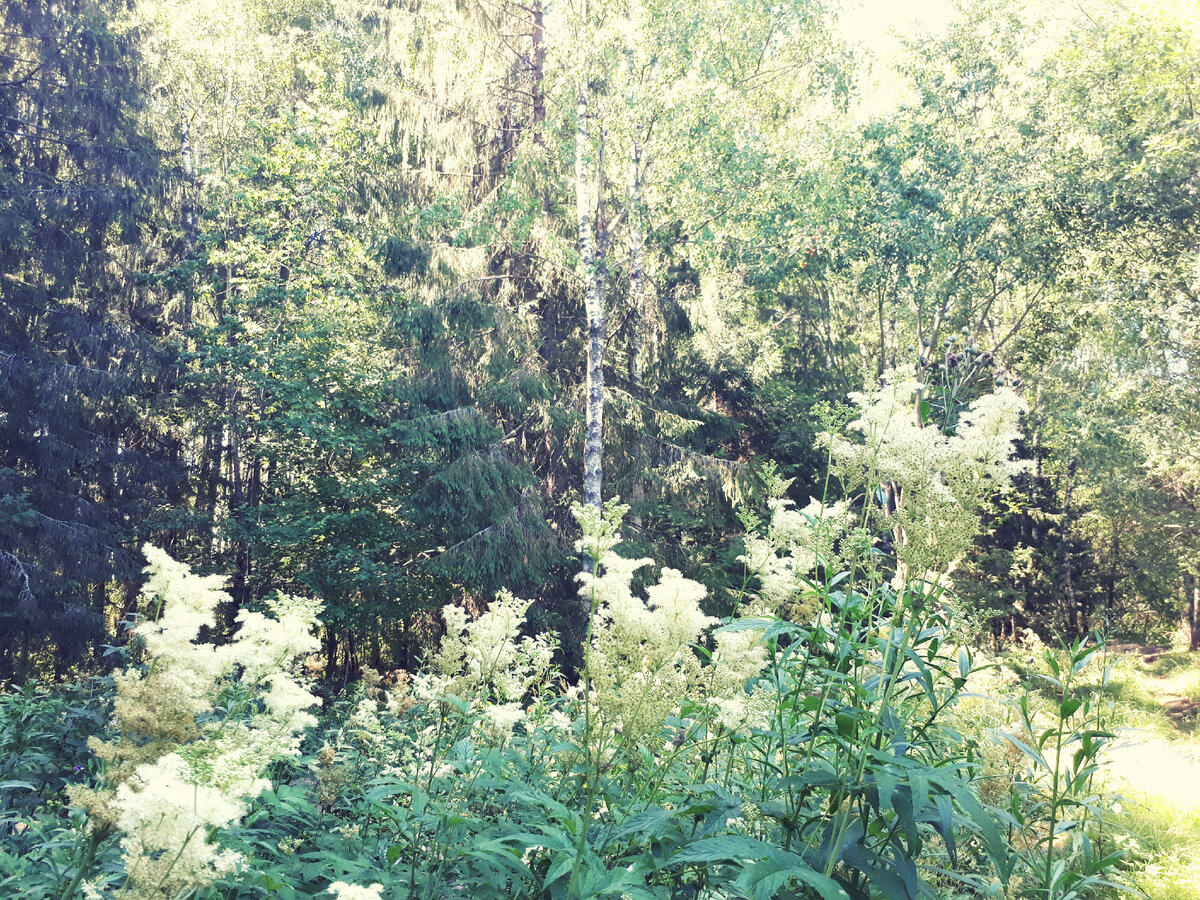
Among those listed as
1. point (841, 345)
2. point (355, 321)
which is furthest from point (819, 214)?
point (355, 321)

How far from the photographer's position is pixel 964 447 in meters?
1.87

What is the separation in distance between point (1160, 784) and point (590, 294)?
29.4 ft

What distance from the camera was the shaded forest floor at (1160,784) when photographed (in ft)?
15.2

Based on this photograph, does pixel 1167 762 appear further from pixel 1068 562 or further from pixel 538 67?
pixel 538 67

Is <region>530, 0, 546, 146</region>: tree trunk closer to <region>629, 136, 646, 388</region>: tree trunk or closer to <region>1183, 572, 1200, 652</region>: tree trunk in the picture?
<region>629, 136, 646, 388</region>: tree trunk

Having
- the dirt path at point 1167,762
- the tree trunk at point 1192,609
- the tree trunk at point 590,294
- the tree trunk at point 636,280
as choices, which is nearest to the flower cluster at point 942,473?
the dirt path at point 1167,762

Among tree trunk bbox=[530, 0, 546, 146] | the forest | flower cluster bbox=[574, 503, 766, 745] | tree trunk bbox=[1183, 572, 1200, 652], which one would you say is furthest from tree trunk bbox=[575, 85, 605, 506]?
tree trunk bbox=[1183, 572, 1200, 652]

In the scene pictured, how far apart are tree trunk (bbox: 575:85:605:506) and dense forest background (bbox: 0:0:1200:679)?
0.06m

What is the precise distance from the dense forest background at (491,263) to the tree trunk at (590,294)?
65mm

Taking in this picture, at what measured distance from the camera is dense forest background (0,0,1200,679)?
37.4 ft

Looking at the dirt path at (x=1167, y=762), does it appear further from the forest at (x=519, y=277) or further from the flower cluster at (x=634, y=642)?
the flower cluster at (x=634, y=642)

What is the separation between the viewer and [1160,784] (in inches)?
276

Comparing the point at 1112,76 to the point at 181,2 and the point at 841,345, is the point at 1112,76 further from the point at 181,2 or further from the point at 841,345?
the point at 181,2

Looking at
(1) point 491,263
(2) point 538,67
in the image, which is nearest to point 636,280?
(1) point 491,263
